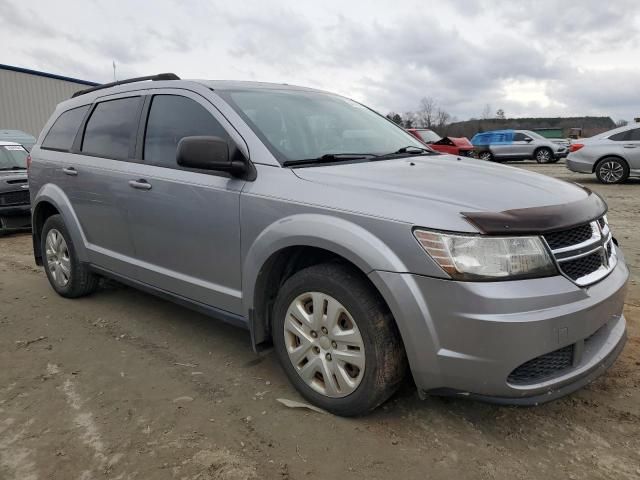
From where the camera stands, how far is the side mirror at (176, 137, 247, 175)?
8.93ft

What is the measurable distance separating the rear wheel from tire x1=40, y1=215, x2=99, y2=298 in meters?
21.3

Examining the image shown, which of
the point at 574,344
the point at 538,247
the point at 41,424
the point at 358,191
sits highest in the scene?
the point at 358,191

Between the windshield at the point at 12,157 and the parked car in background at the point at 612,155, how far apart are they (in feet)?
40.2

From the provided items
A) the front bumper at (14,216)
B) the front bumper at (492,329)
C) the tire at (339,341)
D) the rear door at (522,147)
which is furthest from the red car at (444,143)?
the front bumper at (492,329)

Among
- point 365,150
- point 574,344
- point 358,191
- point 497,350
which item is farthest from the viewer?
point 365,150

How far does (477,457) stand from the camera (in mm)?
2303

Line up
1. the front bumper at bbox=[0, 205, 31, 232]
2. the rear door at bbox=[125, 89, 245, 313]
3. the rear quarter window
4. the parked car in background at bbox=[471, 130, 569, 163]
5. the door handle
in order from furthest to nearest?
1. the parked car in background at bbox=[471, 130, 569, 163]
2. the rear quarter window
3. the front bumper at bbox=[0, 205, 31, 232]
4. the door handle
5. the rear door at bbox=[125, 89, 245, 313]

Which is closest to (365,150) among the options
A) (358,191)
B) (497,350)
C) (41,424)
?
(358,191)

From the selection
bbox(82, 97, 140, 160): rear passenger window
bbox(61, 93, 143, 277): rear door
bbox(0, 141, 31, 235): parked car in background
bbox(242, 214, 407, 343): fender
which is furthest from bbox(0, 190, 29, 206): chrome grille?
bbox(242, 214, 407, 343): fender

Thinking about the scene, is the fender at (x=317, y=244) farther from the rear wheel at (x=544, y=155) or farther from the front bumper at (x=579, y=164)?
the rear wheel at (x=544, y=155)

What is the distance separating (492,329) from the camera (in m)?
2.08

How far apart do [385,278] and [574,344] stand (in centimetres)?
88

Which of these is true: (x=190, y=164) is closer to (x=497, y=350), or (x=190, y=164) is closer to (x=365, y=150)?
(x=365, y=150)

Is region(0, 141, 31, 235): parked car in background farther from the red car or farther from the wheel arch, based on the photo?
the red car
